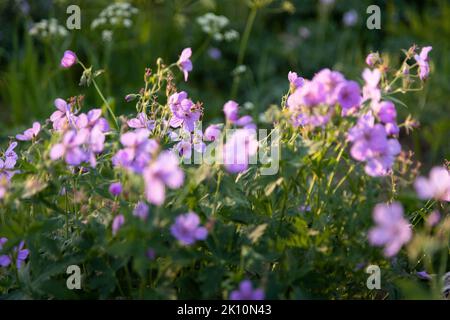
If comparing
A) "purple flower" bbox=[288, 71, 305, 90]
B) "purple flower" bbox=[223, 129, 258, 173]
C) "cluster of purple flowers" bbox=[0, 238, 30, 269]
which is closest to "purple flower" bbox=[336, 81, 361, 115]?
"purple flower" bbox=[223, 129, 258, 173]

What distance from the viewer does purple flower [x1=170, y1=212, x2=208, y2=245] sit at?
1.24 meters

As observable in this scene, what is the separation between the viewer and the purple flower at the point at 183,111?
1.61m

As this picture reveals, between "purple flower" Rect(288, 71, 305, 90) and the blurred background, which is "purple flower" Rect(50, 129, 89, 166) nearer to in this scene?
"purple flower" Rect(288, 71, 305, 90)

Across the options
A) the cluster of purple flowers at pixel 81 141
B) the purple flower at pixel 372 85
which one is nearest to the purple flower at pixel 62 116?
the cluster of purple flowers at pixel 81 141

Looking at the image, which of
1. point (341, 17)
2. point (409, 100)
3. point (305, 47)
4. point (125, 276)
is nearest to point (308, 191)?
point (125, 276)

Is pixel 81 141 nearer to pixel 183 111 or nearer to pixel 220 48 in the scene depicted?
pixel 183 111

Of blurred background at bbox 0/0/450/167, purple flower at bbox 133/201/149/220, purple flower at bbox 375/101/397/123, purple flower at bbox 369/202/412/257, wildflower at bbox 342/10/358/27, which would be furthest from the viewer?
wildflower at bbox 342/10/358/27

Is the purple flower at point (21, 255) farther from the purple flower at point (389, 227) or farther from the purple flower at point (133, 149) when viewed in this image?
the purple flower at point (389, 227)

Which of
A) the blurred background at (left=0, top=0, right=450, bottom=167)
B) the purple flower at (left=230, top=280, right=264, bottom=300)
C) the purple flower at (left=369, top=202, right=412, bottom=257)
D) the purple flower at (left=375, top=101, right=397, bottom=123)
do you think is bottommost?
the purple flower at (left=230, top=280, right=264, bottom=300)

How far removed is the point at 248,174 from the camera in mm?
1580

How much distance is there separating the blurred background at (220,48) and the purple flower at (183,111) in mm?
1350

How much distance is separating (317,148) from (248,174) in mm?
272

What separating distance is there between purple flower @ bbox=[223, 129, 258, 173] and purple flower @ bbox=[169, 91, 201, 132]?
29cm

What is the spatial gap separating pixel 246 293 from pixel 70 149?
413 mm
